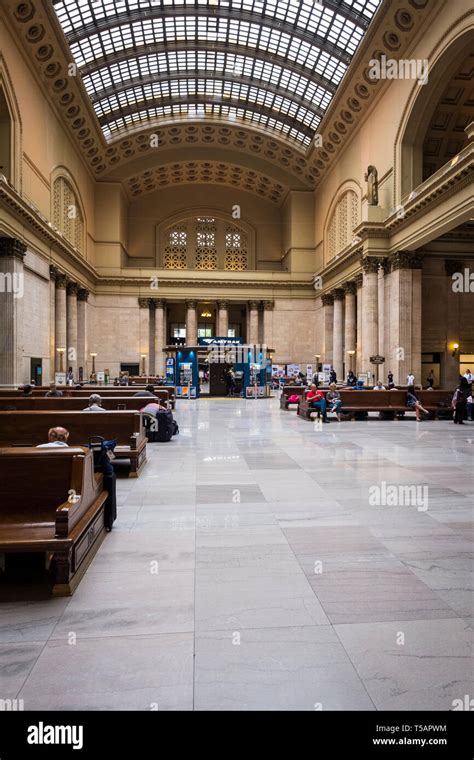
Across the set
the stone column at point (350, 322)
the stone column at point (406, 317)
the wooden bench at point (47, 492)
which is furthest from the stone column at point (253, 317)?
the wooden bench at point (47, 492)

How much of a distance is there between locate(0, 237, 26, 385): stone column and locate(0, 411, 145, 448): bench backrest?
15.8 metres

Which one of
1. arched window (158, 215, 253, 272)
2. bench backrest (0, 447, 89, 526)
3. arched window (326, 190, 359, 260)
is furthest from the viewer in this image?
arched window (158, 215, 253, 272)

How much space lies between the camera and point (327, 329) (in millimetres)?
39719

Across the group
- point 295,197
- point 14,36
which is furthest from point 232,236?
point 14,36

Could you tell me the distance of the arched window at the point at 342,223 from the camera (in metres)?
32.5

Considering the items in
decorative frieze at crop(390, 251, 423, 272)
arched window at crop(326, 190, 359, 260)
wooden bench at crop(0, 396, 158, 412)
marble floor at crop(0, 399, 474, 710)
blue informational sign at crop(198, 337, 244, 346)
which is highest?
arched window at crop(326, 190, 359, 260)

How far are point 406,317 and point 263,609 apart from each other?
24185 millimetres

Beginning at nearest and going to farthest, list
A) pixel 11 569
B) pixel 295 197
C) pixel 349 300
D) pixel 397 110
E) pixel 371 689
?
1. pixel 371 689
2. pixel 11 569
3. pixel 397 110
4. pixel 349 300
5. pixel 295 197

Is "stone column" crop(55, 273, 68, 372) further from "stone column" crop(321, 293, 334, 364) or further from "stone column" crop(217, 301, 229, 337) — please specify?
"stone column" crop(321, 293, 334, 364)

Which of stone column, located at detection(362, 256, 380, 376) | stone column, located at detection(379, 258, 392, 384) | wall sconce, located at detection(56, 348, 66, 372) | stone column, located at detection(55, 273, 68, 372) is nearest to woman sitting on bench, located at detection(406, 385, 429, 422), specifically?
stone column, located at detection(379, 258, 392, 384)

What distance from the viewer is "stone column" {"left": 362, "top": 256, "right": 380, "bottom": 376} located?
1075 inches
